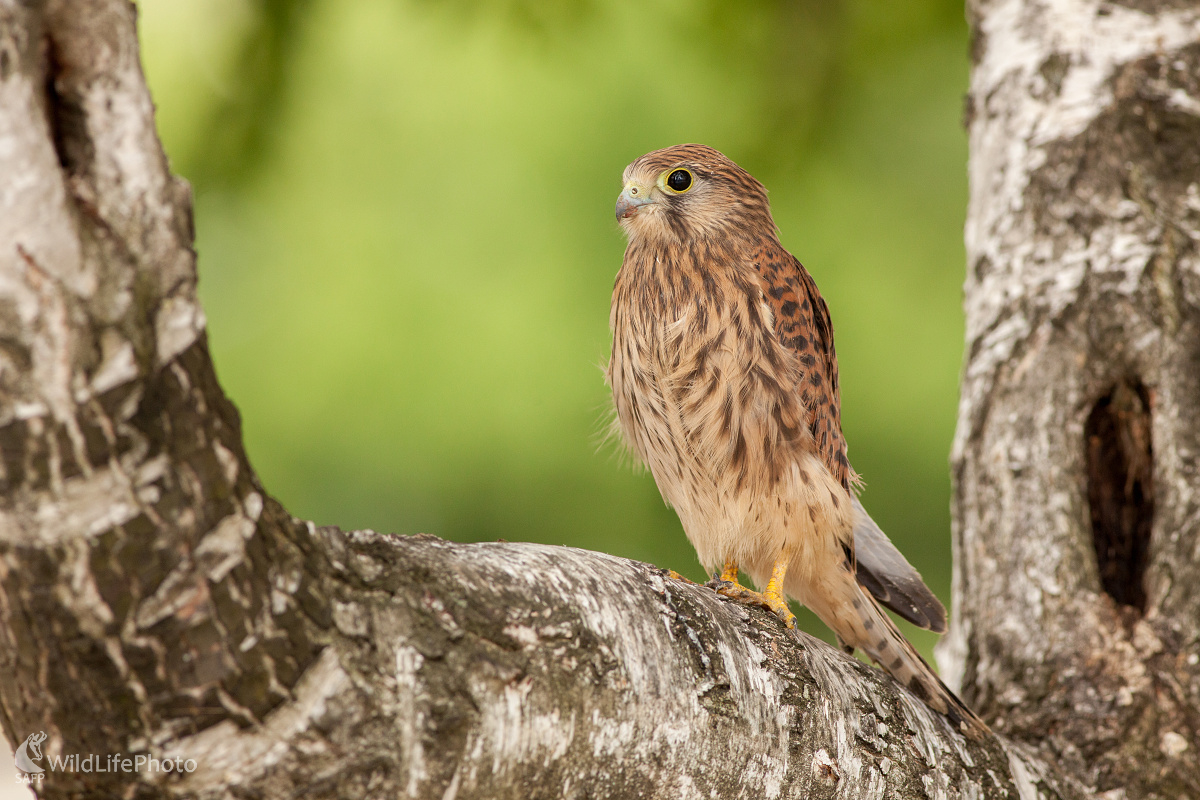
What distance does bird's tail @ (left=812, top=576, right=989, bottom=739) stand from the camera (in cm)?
218

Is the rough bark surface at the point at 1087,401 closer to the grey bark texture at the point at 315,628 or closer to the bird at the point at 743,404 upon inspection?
the grey bark texture at the point at 315,628

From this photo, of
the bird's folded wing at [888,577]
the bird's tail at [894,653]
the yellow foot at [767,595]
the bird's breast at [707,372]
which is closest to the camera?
the bird's tail at [894,653]

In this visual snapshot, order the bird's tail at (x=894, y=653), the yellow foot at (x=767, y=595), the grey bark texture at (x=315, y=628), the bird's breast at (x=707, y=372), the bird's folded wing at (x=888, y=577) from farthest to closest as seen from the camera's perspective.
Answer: the bird's folded wing at (x=888, y=577)
the bird's breast at (x=707, y=372)
the yellow foot at (x=767, y=595)
the bird's tail at (x=894, y=653)
the grey bark texture at (x=315, y=628)

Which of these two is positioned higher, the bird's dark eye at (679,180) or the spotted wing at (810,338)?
the bird's dark eye at (679,180)

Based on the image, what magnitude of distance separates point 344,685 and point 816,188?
3.45 m

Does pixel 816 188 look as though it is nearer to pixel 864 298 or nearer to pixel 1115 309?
pixel 864 298

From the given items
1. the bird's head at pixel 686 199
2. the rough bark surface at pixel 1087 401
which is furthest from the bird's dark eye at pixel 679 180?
the rough bark surface at pixel 1087 401

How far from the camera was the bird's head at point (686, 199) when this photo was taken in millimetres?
2721

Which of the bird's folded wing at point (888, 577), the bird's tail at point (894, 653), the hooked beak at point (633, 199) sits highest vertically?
the hooked beak at point (633, 199)

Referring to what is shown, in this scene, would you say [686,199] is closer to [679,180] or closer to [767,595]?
[679,180]

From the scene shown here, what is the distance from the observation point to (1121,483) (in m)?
2.57

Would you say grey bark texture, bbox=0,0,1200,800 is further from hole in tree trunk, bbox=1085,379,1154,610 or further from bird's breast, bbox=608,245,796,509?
bird's breast, bbox=608,245,796,509

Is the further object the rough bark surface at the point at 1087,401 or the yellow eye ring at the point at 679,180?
the yellow eye ring at the point at 679,180

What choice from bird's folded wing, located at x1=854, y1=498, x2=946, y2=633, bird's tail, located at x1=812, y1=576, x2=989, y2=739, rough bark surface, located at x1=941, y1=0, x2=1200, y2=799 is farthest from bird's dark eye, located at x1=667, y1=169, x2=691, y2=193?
bird's tail, located at x1=812, y1=576, x2=989, y2=739
